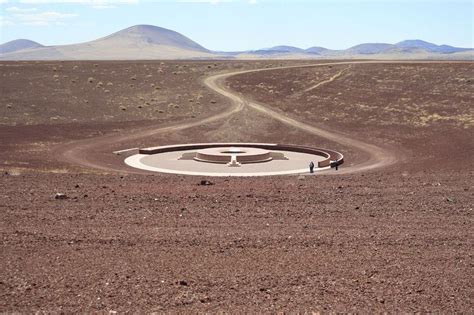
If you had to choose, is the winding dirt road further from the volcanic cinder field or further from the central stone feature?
the central stone feature

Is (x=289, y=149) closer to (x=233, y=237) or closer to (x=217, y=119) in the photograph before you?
(x=217, y=119)

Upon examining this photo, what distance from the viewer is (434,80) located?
60781mm

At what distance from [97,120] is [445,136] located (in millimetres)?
26294

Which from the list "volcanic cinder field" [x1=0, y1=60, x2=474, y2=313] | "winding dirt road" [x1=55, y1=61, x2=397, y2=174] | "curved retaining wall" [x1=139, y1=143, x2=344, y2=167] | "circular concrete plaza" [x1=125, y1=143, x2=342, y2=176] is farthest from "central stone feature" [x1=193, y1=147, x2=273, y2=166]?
"winding dirt road" [x1=55, y1=61, x2=397, y2=174]

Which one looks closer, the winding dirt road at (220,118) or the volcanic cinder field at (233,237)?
the volcanic cinder field at (233,237)

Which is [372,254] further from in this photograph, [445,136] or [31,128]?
[31,128]

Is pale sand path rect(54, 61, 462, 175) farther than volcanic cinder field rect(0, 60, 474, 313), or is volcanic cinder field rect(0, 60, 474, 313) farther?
pale sand path rect(54, 61, 462, 175)

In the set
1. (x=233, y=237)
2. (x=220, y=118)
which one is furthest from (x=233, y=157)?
(x=233, y=237)

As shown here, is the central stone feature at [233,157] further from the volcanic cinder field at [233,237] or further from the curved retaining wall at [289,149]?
the volcanic cinder field at [233,237]

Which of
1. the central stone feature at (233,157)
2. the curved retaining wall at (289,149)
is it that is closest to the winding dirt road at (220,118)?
the curved retaining wall at (289,149)

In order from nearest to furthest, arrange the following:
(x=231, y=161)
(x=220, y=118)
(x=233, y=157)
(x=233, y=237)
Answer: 1. (x=233, y=237)
2. (x=231, y=161)
3. (x=233, y=157)
4. (x=220, y=118)

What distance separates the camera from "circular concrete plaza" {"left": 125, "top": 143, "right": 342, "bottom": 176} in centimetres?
2666

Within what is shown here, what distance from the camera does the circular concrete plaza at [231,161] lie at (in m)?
26.7

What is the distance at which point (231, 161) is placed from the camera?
28.8 metres
